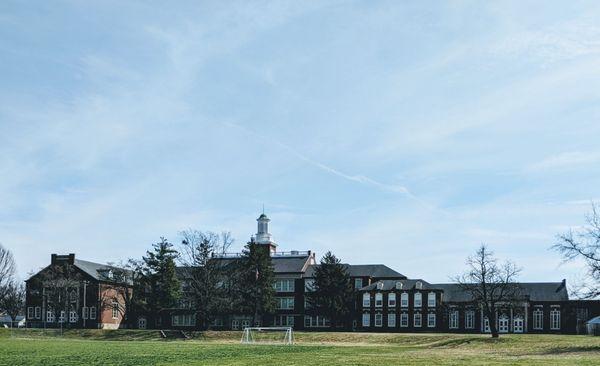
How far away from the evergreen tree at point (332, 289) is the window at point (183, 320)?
942 inches

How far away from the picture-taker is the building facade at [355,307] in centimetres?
9612

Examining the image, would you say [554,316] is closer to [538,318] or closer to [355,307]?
[538,318]

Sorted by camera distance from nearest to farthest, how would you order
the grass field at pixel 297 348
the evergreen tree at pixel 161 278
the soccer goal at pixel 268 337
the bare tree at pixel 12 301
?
the grass field at pixel 297 348, the soccer goal at pixel 268 337, the evergreen tree at pixel 161 278, the bare tree at pixel 12 301

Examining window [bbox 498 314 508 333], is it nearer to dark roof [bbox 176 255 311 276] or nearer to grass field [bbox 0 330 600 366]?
grass field [bbox 0 330 600 366]

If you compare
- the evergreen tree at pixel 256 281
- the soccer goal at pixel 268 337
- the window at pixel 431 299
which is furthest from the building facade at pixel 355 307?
the soccer goal at pixel 268 337

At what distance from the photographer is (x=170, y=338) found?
3310 inches

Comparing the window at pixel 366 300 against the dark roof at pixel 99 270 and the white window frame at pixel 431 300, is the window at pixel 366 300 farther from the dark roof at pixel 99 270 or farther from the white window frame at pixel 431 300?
the dark roof at pixel 99 270

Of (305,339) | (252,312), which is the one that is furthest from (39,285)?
(305,339)

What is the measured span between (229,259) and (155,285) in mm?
10450

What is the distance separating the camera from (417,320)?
10112 centimetres

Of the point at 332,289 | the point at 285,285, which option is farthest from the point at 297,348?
the point at 285,285

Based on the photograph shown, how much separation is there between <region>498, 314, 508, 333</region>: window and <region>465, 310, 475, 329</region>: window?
334 centimetres

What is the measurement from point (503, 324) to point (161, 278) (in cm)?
4420

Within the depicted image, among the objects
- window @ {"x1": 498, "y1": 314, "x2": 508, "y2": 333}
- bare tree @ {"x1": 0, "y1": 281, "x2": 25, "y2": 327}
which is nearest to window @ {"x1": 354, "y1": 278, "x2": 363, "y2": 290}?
window @ {"x1": 498, "y1": 314, "x2": 508, "y2": 333}
